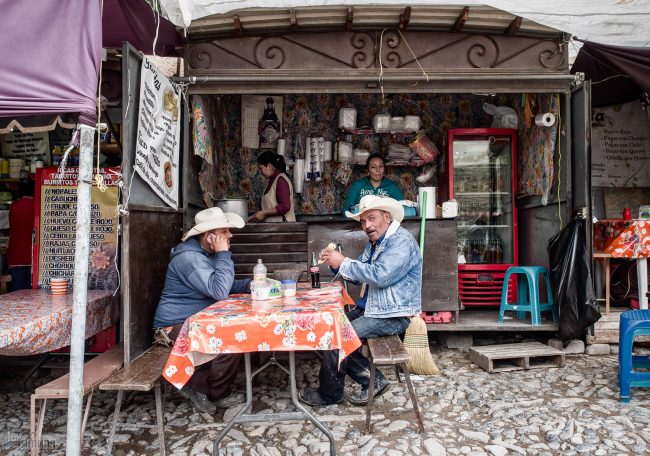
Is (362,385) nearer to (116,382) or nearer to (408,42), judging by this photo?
(116,382)

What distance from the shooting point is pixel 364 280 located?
4312 millimetres

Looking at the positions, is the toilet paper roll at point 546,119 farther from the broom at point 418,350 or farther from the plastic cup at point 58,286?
the plastic cup at point 58,286

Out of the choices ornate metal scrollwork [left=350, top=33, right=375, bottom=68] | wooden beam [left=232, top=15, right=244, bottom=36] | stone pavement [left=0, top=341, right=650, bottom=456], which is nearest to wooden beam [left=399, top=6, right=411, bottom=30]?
ornate metal scrollwork [left=350, top=33, right=375, bottom=68]

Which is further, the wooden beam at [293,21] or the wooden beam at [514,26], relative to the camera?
the wooden beam at [514,26]

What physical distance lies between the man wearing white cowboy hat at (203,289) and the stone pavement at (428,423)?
8.8 inches

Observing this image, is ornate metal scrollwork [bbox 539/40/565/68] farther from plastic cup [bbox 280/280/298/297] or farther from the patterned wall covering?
plastic cup [bbox 280/280/298/297]

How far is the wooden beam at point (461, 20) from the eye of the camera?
5.39m

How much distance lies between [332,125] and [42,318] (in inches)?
224

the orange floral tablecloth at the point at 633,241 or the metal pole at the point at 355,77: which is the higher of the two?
the metal pole at the point at 355,77

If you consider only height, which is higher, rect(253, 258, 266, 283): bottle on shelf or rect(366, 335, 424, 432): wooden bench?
rect(253, 258, 266, 283): bottle on shelf

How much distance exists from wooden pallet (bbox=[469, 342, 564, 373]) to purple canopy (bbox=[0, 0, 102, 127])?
185 inches

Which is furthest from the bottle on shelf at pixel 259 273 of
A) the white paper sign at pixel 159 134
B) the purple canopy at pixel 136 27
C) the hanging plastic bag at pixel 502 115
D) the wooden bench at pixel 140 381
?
the hanging plastic bag at pixel 502 115

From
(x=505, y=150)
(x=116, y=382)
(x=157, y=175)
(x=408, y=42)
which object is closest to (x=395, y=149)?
(x=505, y=150)

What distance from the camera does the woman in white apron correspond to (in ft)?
24.1
